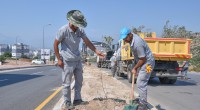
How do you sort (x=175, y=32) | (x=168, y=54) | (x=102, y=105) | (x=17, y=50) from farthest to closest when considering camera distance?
(x=17, y=50) → (x=175, y=32) → (x=168, y=54) → (x=102, y=105)

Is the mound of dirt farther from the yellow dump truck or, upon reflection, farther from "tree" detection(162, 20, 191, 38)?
"tree" detection(162, 20, 191, 38)

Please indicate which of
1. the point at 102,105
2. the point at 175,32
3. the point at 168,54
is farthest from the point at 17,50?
the point at 102,105

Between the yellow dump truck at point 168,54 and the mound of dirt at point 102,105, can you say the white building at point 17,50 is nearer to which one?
the yellow dump truck at point 168,54

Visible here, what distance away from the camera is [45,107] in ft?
32.8

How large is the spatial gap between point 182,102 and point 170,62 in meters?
7.00

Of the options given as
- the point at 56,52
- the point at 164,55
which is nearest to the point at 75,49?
the point at 56,52

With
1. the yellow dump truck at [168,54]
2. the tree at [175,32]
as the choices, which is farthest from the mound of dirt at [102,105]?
the tree at [175,32]

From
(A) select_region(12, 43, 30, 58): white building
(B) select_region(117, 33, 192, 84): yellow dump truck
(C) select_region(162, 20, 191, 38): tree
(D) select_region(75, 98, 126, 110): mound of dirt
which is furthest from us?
(A) select_region(12, 43, 30, 58): white building

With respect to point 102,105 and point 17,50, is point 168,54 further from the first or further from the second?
point 17,50

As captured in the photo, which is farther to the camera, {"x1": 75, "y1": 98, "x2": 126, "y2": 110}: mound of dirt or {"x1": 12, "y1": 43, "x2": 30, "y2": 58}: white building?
{"x1": 12, "y1": 43, "x2": 30, "y2": 58}: white building

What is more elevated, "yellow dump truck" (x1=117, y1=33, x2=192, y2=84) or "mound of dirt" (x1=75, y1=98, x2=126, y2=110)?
"yellow dump truck" (x1=117, y1=33, x2=192, y2=84)

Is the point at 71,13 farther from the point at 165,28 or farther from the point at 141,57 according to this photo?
the point at 165,28

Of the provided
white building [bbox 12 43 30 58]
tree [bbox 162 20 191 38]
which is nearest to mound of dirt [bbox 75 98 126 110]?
tree [bbox 162 20 191 38]

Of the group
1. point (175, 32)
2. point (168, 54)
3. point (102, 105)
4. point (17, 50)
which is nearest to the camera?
point (102, 105)
